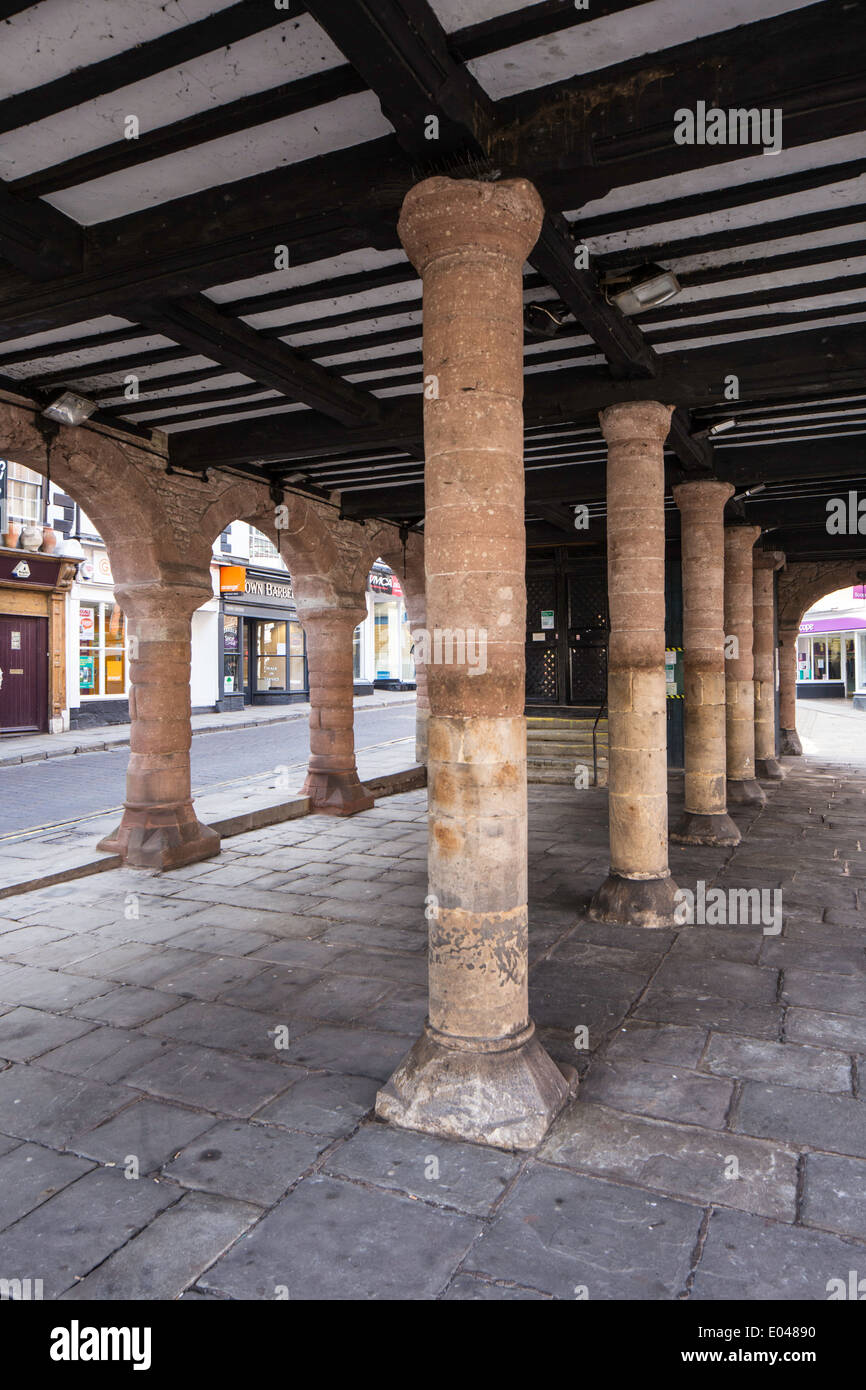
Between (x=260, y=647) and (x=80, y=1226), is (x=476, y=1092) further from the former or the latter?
(x=260, y=647)

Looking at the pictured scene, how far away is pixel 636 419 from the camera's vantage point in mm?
5582

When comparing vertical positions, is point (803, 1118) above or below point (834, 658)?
below

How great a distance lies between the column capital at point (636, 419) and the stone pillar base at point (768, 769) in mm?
7954

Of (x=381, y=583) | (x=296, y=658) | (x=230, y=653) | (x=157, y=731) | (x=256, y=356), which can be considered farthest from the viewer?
(x=381, y=583)

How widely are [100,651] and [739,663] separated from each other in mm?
13052

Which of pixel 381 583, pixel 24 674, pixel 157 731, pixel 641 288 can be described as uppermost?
pixel 381 583

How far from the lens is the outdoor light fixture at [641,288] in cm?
416

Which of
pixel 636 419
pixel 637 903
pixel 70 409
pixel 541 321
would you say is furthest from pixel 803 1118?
pixel 70 409

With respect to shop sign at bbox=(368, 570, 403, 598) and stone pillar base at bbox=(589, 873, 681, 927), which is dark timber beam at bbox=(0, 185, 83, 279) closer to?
stone pillar base at bbox=(589, 873, 681, 927)

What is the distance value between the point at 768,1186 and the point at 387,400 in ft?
18.5

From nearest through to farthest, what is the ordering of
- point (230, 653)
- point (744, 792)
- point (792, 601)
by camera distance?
point (744, 792) → point (792, 601) → point (230, 653)

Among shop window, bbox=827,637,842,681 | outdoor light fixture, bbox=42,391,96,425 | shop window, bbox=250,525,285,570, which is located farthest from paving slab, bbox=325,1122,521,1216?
shop window, bbox=827,637,842,681

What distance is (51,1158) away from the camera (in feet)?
9.45

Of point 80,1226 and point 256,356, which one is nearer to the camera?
point 80,1226
